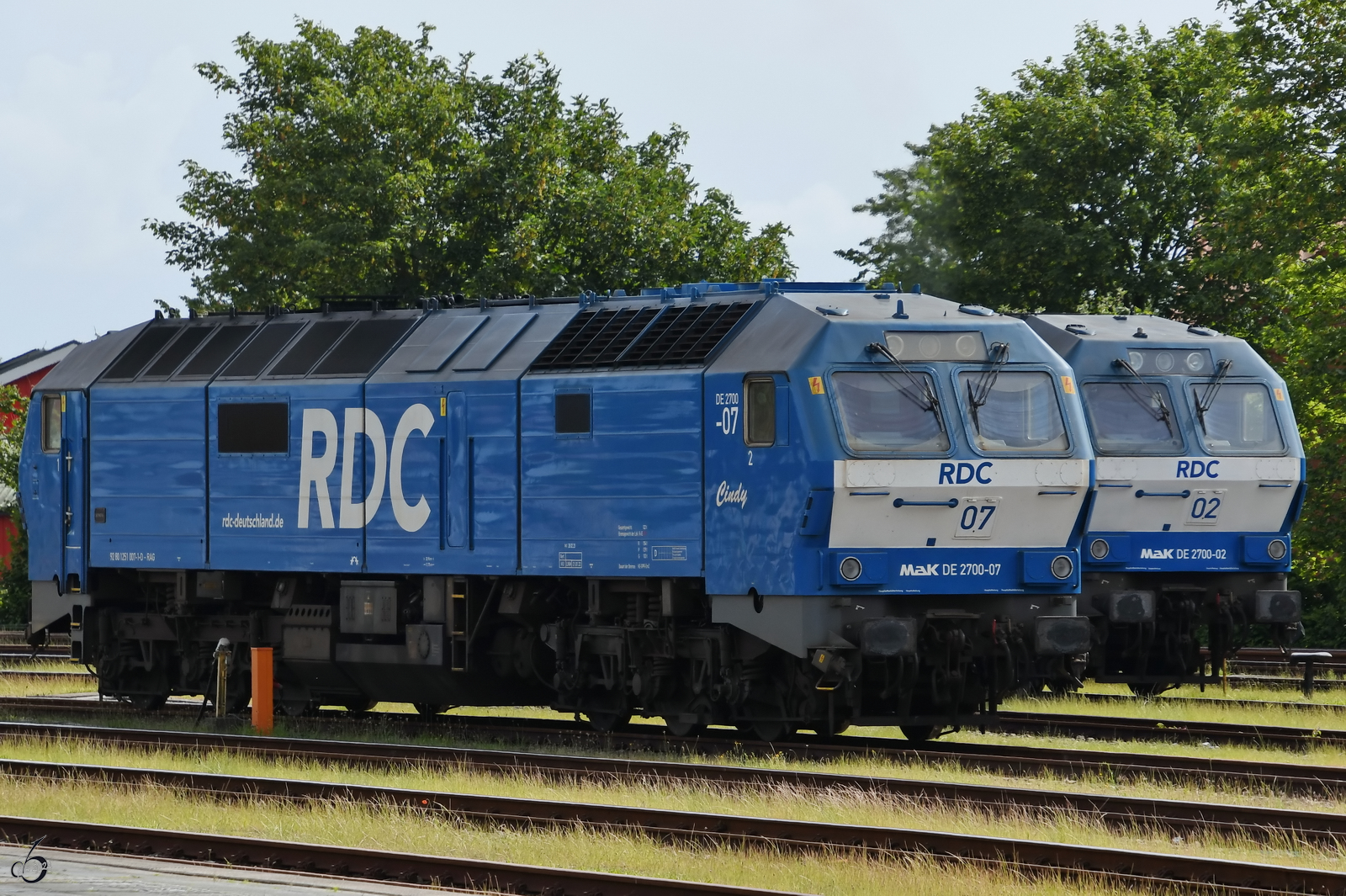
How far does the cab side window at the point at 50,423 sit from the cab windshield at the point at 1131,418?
39.2 feet

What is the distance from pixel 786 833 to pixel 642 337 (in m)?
6.83

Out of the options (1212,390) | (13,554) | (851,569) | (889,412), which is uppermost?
(1212,390)

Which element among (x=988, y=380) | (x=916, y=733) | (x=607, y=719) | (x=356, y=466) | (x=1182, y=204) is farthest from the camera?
(x=1182, y=204)

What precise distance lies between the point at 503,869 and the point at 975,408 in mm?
7268

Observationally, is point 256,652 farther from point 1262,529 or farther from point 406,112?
point 406,112

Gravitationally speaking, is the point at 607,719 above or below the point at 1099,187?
below

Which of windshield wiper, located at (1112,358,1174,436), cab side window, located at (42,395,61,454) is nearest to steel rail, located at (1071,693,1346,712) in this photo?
windshield wiper, located at (1112,358,1174,436)

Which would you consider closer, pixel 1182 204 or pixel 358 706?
pixel 358 706

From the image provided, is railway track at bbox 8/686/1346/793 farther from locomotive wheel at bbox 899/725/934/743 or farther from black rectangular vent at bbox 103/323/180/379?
black rectangular vent at bbox 103/323/180/379

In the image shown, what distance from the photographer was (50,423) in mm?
23469

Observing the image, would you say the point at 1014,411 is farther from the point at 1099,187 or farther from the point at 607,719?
the point at 1099,187

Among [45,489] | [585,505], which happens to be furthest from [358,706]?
[585,505]

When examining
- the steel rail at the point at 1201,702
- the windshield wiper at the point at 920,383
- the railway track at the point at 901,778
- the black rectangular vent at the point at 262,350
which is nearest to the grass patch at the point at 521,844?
the railway track at the point at 901,778

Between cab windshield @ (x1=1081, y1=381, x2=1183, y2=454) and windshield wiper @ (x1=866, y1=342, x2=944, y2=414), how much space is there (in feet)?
14.9
